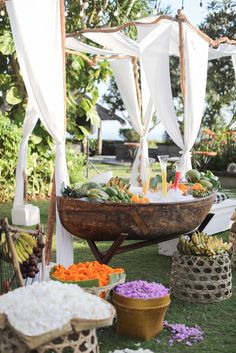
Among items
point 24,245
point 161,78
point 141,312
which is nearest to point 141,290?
point 141,312

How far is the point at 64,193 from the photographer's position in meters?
4.36

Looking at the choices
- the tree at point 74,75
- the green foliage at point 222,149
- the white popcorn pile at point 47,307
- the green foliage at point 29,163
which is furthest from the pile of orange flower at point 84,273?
the green foliage at point 222,149

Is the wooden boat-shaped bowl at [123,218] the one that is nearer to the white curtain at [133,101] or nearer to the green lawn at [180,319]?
the green lawn at [180,319]

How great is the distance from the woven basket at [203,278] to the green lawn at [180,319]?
0.22ft

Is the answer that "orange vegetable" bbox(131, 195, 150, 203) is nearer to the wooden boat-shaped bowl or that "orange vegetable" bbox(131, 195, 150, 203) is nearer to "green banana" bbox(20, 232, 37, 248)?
the wooden boat-shaped bowl

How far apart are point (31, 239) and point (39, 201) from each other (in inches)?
239

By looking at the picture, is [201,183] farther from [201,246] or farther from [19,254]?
[19,254]

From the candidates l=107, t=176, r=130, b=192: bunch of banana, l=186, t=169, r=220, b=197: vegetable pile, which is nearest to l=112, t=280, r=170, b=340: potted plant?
l=107, t=176, r=130, b=192: bunch of banana

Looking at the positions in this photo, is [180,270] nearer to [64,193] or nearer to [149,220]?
[149,220]

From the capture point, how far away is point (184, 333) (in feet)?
11.3

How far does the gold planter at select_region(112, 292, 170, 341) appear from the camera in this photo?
3.38 m

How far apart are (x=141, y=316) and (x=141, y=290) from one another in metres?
0.20

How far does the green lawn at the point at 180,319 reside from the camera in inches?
129

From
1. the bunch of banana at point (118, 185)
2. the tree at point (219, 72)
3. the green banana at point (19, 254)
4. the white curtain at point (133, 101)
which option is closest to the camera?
the green banana at point (19, 254)
